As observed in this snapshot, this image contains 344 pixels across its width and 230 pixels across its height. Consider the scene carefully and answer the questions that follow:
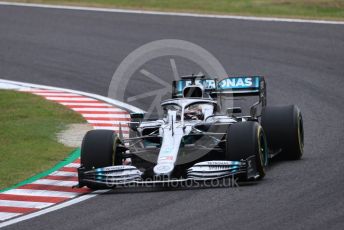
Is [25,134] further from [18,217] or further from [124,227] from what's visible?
[124,227]

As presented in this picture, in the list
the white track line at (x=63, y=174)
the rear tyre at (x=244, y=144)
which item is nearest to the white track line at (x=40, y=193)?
the white track line at (x=63, y=174)

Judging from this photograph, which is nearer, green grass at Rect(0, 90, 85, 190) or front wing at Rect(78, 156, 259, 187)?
front wing at Rect(78, 156, 259, 187)

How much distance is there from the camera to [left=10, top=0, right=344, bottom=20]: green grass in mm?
30109

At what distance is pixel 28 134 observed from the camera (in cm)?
1777

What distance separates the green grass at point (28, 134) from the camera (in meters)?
15.2

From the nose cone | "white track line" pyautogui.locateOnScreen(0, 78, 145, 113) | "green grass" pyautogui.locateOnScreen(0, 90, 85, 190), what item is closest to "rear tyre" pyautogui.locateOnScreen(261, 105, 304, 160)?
the nose cone

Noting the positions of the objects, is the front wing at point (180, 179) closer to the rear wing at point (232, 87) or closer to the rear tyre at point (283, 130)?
the rear tyre at point (283, 130)

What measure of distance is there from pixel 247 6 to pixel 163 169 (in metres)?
19.4

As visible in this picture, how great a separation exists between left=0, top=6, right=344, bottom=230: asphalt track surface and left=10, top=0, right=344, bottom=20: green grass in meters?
1.56

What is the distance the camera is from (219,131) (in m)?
13.9

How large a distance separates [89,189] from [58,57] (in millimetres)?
12567

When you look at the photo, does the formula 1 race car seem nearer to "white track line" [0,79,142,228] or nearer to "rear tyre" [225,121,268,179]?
"rear tyre" [225,121,268,179]

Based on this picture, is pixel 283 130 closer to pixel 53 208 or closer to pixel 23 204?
pixel 53 208

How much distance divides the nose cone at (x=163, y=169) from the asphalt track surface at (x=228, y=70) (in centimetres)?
28
